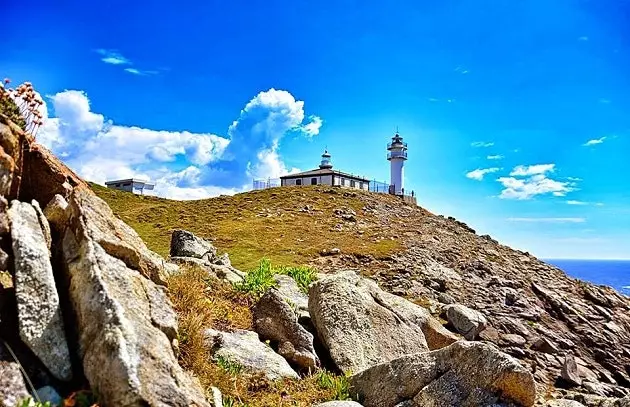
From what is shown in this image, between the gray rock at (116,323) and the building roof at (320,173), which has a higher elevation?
the building roof at (320,173)

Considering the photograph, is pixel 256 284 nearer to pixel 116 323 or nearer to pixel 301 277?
pixel 301 277

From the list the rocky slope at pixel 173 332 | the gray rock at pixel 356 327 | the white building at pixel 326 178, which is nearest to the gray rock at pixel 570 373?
the rocky slope at pixel 173 332

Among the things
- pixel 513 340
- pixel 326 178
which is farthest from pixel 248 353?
pixel 326 178

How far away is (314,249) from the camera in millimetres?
39656

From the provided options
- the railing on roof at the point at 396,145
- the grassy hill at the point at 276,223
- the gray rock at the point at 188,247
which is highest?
the railing on roof at the point at 396,145

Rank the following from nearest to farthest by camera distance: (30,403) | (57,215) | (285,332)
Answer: (30,403), (57,215), (285,332)

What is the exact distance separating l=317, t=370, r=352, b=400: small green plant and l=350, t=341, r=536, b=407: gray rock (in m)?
0.22

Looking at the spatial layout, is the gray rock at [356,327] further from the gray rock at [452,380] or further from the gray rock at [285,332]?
the gray rock at [452,380]

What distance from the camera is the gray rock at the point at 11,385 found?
502 centimetres

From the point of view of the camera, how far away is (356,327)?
12492mm

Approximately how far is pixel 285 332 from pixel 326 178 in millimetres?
77076

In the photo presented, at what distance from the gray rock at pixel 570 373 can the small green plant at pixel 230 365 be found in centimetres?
1930

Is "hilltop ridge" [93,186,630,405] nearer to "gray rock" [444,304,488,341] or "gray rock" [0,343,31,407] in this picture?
"gray rock" [444,304,488,341]

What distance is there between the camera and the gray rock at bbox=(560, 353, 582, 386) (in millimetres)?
23691
